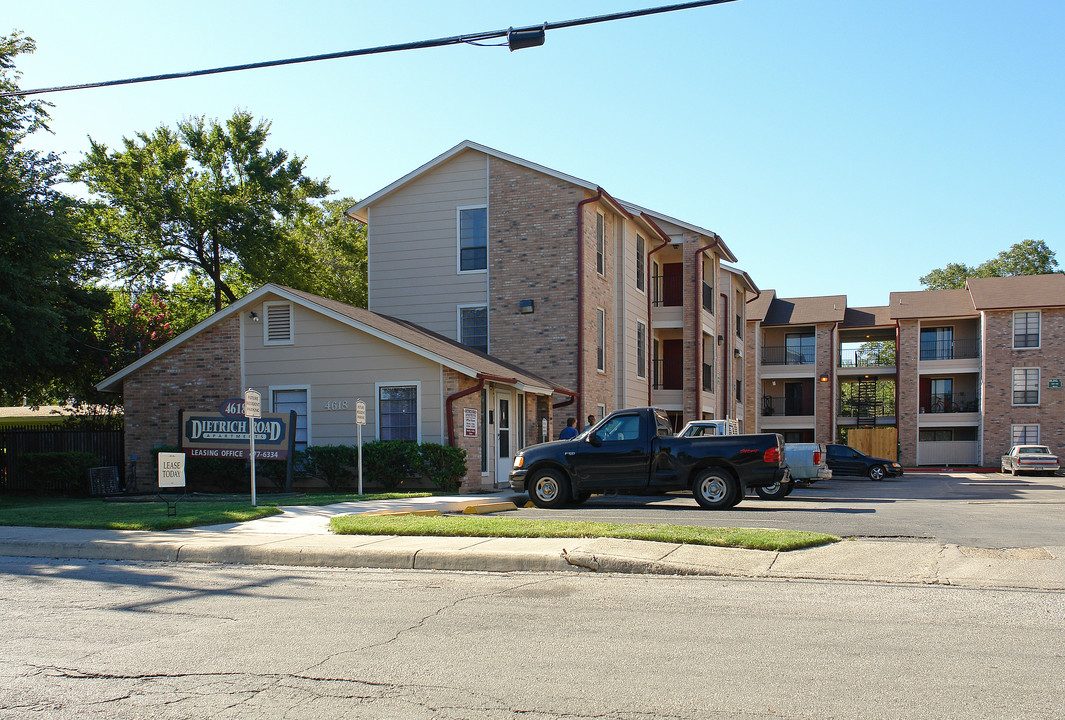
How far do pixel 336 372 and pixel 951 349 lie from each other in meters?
39.6

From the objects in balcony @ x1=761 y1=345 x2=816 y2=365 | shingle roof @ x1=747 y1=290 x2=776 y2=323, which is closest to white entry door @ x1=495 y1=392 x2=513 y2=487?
shingle roof @ x1=747 y1=290 x2=776 y2=323

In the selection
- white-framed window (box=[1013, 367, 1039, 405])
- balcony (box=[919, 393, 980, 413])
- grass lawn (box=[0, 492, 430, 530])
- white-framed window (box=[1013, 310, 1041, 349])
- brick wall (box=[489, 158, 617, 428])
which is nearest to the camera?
grass lawn (box=[0, 492, 430, 530])

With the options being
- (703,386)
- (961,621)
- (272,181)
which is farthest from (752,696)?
(272,181)

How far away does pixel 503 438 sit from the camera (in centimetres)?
2288

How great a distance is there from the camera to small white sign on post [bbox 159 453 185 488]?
14336 millimetres

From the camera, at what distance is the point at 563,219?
2542 cm

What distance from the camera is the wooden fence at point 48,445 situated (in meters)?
24.0

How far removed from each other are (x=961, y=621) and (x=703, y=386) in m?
28.7

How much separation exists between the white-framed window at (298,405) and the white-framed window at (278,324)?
115 centimetres

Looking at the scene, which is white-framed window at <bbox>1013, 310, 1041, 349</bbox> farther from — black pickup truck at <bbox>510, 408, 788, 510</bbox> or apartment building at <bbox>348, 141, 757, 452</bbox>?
black pickup truck at <bbox>510, 408, 788, 510</bbox>

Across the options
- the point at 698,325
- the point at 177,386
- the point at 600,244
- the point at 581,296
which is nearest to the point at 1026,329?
the point at 698,325

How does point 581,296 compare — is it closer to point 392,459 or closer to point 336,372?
point 336,372

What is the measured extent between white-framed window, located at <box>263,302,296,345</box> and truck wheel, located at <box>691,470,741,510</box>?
34.8 feet

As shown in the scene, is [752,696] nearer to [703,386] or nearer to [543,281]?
[543,281]
